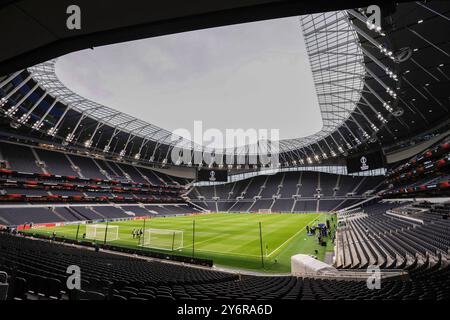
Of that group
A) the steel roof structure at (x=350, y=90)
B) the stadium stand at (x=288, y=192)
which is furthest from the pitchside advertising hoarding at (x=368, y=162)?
the stadium stand at (x=288, y=192)

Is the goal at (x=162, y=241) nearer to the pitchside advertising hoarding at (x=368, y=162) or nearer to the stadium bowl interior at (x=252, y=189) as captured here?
the stadium bowl interior at (x=252, y=189)

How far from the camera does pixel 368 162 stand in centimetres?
5978

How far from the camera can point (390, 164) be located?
206ft

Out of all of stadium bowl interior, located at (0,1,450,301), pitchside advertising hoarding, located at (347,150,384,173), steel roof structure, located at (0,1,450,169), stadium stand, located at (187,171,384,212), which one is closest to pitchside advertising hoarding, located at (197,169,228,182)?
stadium bowl interior, located at (0,1,450,301)

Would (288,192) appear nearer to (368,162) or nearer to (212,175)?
(212,175)

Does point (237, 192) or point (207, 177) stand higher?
point (207, 177)

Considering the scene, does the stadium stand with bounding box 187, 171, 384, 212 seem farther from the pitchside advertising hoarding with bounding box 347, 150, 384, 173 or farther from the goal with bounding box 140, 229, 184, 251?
the goal with bounding box 140, 229, 184, 251

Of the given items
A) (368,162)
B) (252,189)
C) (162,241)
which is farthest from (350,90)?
(252,189)

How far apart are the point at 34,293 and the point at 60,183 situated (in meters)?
62.2

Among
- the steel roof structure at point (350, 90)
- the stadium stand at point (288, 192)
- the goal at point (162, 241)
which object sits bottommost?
the goal at point (162, 241)

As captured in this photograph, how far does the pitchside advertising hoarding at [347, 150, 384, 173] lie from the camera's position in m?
58.6

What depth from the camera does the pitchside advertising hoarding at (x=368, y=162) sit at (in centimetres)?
5859
